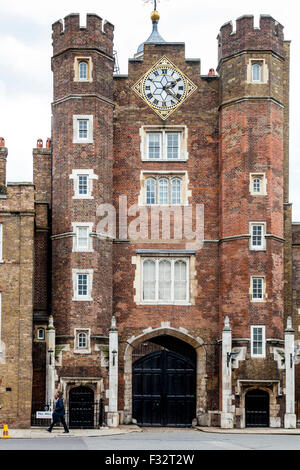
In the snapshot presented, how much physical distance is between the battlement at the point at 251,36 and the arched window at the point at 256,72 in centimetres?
80

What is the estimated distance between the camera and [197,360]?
46.8 meters

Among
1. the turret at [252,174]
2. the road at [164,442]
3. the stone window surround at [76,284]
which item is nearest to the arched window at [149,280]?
the stone window surround at [76,284]

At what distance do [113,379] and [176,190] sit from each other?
9804mm

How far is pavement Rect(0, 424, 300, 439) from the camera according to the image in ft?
125

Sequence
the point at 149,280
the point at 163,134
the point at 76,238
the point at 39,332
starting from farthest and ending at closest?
the point at 163,134
the point at 149,280
the point at 76,238
the point at 39,332

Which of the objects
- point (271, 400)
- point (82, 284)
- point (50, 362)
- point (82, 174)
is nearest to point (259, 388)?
point (271, 400)

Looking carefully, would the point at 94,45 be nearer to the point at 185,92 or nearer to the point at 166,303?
the point at 185,92

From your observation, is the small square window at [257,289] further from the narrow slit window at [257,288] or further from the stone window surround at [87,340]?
the stone window surround at [87,340]

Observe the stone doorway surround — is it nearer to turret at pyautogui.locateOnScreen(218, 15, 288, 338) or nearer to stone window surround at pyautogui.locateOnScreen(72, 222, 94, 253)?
turret at pyautogui.locateOnScreen(218, 15, 288, 338)

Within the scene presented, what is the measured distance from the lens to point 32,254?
4378cm

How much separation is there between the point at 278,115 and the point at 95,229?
33.8 ft

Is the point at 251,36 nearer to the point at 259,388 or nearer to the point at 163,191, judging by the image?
the point at 163,191

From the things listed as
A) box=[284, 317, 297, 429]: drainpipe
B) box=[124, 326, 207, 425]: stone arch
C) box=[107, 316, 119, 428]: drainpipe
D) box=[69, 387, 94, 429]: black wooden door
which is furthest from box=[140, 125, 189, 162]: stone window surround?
box=[69, 387, 94, 429]: black wooden door
